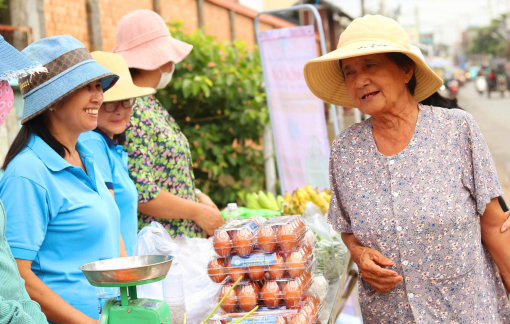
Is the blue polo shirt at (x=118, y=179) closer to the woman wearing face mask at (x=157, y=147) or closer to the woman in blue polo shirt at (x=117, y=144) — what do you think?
the woman in blue polo shirt at (x=117, y=144)

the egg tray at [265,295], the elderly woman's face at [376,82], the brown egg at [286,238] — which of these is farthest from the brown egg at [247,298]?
the elderly woman's face at [376,82]

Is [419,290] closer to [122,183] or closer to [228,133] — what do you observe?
[122,183]

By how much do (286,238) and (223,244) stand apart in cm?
26

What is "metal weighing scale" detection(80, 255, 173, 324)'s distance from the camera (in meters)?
1.42

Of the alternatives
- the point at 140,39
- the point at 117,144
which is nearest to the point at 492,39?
the point at 140,39

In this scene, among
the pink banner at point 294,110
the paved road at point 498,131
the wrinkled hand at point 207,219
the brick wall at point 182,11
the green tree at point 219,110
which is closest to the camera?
the wrinkled hand at point 207,219

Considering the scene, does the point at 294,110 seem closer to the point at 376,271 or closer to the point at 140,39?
the point at 140,39

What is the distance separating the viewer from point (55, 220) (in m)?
1.81

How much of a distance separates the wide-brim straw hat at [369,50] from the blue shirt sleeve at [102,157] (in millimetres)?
1078

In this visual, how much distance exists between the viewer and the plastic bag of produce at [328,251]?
2.69 m

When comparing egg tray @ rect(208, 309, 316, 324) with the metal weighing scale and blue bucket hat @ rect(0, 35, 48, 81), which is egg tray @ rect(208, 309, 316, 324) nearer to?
the metal weighing scale

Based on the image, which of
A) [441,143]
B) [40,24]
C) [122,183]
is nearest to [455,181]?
[441,143]

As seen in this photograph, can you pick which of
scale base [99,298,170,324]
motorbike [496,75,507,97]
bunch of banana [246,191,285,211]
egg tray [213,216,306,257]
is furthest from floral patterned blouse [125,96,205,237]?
motorbike [496,75,507,97]

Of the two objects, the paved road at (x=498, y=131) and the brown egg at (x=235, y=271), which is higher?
the brown egg at (x=235, y=271)
